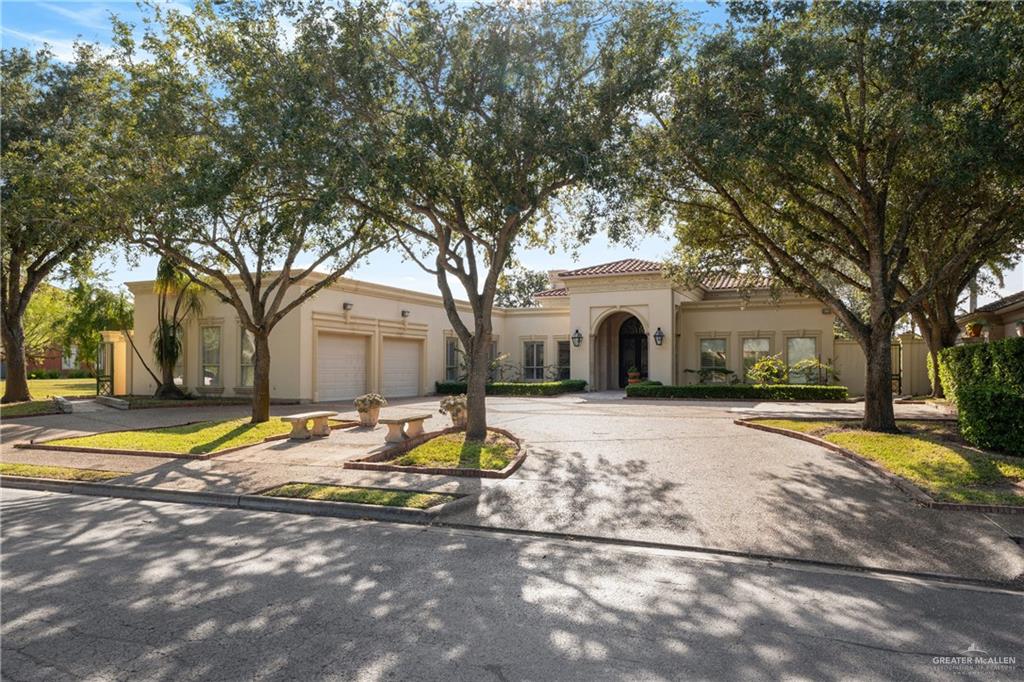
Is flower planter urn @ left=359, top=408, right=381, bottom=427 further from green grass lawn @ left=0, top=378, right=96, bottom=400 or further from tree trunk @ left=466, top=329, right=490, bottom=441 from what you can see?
green grass lawn @ left=0, top=378, right=96, bottom=400

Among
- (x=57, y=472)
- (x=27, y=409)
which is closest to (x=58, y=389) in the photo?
(x=27, y=409)

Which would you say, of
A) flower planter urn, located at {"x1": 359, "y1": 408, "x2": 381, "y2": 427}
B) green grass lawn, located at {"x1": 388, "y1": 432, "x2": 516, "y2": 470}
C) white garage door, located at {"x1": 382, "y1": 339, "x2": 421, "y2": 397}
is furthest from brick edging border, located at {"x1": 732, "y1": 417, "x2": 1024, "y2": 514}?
white garage door, located at {"x1": 382, "y1": 339, "x2": 421, "y2": 397}

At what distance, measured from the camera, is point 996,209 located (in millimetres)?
11148

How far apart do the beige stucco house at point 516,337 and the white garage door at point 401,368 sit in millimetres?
56

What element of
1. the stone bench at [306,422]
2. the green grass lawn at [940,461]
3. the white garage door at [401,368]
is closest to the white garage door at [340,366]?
the white garage door at [401,368]

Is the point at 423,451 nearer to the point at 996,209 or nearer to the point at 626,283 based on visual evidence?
the point at 996,209

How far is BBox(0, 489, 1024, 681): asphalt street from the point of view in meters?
3.60

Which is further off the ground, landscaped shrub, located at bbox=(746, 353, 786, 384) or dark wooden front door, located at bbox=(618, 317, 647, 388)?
dark wooden front door, located at bbox=(618, 317, 647, 388)

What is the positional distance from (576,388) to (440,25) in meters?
17.9

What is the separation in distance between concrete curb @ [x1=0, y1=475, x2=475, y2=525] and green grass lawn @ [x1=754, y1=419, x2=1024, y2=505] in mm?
5711

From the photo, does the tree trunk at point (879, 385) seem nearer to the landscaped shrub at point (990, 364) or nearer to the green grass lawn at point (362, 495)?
the landscaped shrub at point (990, 364)

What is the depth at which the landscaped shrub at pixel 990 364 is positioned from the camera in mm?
10086

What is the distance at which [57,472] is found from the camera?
9.73 meters

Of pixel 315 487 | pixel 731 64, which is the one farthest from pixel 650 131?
pixel 315 487
